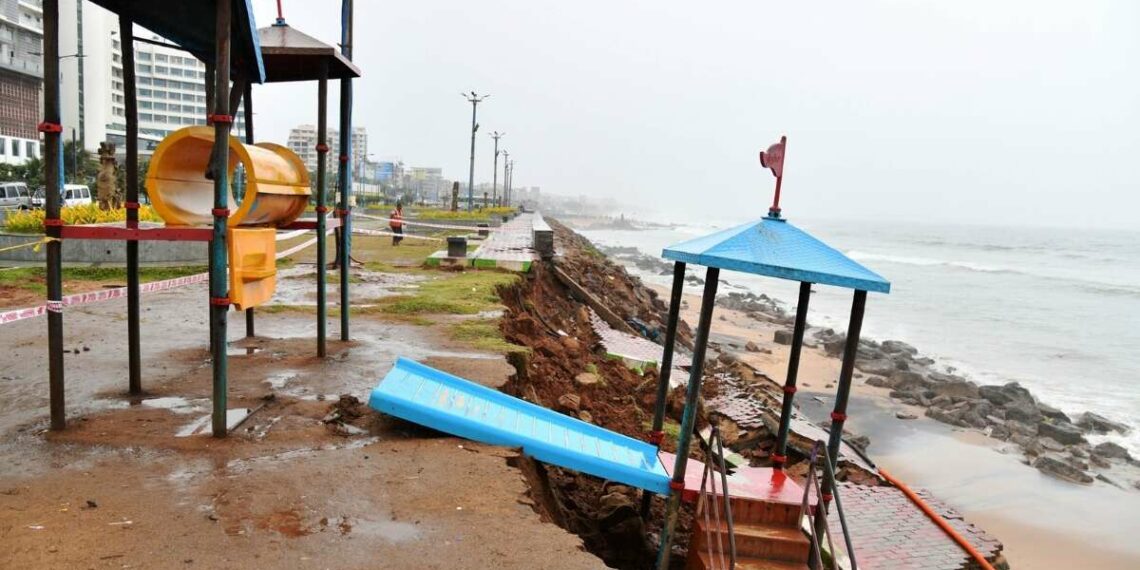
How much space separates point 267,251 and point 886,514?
725 cm

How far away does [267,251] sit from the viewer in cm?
635

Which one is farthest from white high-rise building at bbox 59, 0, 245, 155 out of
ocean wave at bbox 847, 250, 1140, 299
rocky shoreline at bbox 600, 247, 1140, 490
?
ocean wave at bbox 847, 250, 1140, 299

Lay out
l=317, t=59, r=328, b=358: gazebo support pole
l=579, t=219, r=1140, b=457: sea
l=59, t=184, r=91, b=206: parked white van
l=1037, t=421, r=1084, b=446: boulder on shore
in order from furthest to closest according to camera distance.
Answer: l=59, t=184, r=91, b=206: parked white van, l=579, t=219, r=1140, b=457: sea, l=1037, t=421, r=1084, b=446: boulder on shore, l=317, t=59, r=328, b=358: gazebo support pole

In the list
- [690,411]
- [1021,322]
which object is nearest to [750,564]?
[690,411]

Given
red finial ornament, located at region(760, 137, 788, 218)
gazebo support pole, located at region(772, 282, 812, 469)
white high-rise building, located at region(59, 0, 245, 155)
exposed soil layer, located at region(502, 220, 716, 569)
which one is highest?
white high-rise building, located at region(59, 0, 245, 155)

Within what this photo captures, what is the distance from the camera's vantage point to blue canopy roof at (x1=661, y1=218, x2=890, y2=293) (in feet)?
16.4

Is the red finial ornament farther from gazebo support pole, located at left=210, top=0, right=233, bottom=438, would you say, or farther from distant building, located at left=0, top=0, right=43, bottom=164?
distant building, located at left=0, top=0, right=43, bottom=164

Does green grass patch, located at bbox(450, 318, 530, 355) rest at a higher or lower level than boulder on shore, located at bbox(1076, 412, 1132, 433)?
higher

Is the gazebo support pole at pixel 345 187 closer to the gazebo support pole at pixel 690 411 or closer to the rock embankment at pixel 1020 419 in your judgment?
the gazebo support pole at pixel 690 411

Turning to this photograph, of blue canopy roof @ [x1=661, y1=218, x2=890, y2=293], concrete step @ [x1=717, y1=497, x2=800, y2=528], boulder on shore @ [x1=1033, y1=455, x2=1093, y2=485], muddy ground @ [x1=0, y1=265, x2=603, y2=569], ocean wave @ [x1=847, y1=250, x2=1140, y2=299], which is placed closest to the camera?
muddy ground @ [x1=0, y1=265, x2=603, y2=569]

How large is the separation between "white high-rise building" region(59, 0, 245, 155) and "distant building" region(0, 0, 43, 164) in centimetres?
247

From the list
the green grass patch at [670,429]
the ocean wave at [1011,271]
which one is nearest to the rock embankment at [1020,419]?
the green grass patch at [670,429]

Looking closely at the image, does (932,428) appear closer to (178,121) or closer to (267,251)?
(267,251)

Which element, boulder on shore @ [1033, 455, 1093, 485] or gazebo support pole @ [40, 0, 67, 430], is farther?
boulder on shore @ [1033, 455, 1093, 485]
